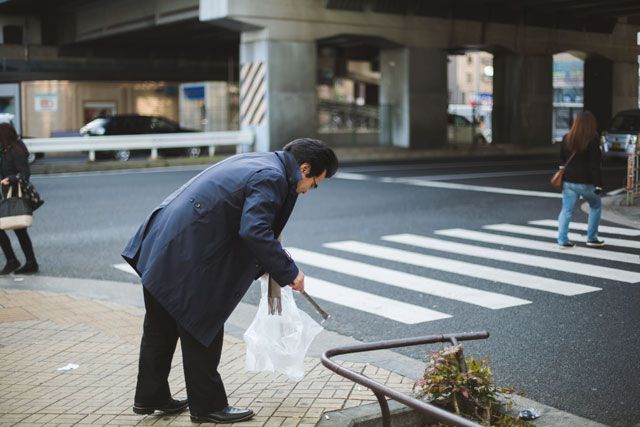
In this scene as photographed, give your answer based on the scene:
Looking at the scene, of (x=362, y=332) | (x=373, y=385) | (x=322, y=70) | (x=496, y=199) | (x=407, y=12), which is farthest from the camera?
(x=322, y=70)

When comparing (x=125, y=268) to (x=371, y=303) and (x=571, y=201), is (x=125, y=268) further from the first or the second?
(x=571, y=201)

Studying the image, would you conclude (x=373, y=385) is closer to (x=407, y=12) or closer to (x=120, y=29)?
(x=407, y=12)

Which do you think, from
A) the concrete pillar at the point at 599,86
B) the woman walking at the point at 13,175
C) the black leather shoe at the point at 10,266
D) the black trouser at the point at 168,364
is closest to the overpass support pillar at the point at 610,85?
the concrete pillar at the point at 599,86

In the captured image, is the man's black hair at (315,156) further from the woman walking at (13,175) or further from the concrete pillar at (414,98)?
the concrete pillar at (414,98)

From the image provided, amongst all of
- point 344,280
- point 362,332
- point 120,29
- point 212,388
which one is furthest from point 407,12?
point 212,388

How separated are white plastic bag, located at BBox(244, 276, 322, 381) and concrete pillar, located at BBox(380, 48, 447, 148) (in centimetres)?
2819

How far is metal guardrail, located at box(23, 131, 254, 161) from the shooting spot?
2616 centimetres

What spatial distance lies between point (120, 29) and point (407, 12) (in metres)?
12.5

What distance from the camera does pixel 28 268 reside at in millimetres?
9680

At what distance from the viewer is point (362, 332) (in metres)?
7.01

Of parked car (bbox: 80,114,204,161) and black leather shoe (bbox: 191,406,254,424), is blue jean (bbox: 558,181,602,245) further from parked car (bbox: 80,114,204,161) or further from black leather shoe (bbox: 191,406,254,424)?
parked car (bbox: 80,114,204,161)

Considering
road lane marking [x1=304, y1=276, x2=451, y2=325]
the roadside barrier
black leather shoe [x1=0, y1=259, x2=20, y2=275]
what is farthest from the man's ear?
the roadside barrier

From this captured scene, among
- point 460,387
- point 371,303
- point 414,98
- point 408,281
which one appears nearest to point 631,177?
point 408,281

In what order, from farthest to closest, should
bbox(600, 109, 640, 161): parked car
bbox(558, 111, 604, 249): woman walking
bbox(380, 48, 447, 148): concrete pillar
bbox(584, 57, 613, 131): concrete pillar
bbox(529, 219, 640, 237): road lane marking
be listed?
bbox(584, 57, 613, 131): concrete pillar
bbox(380, 48, 447, 148): concrete pillar
bbox(600, 109, 640, 161): parked car
bbox(529, 219, 640, 237): road lane marking
bbox(558, 111, 604, 249): woman walking
